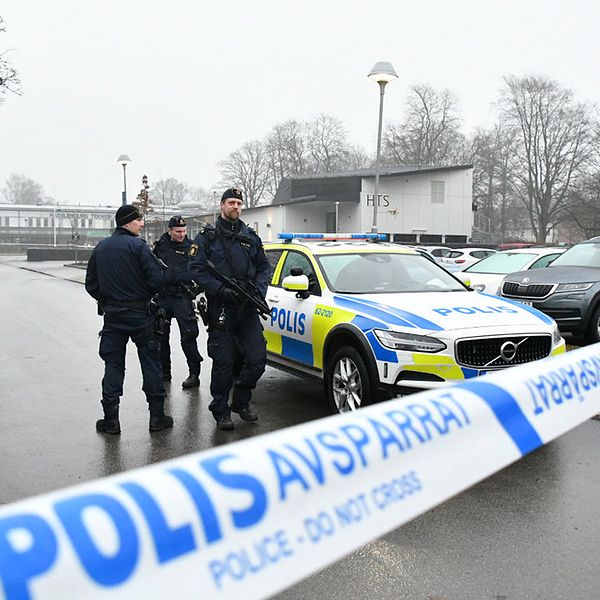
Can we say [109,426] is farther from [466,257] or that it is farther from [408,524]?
[466,257]

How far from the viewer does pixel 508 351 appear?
208 inches

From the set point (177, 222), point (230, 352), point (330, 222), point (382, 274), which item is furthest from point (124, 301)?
point (330, 222)

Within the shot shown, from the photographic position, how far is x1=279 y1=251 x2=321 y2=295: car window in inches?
257

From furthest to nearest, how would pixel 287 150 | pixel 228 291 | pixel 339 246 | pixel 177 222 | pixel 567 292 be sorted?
pixel 287 150, pixel 567 292, pixel 177 222, pixel 339 246, pixel 228 291

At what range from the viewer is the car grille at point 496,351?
5176 mm

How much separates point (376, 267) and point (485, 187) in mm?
66524

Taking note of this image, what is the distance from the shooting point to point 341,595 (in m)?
3.13

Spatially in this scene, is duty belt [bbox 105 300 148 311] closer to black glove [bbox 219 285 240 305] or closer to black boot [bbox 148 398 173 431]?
black glove [bbox 219 285 240 305]

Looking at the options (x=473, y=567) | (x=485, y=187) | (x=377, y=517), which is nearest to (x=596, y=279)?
(x=473, y=567)

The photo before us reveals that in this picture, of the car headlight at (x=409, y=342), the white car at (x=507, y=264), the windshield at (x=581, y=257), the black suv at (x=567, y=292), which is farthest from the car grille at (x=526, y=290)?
the car headlight at (x=409, y=342)

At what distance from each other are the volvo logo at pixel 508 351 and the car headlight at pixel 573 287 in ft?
16.9

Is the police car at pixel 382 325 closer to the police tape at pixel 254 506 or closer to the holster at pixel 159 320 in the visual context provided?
the holster at pixel 159 320

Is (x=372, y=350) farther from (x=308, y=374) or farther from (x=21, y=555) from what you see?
(x=21, y=555)

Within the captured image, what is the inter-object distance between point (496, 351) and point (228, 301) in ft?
7.26
